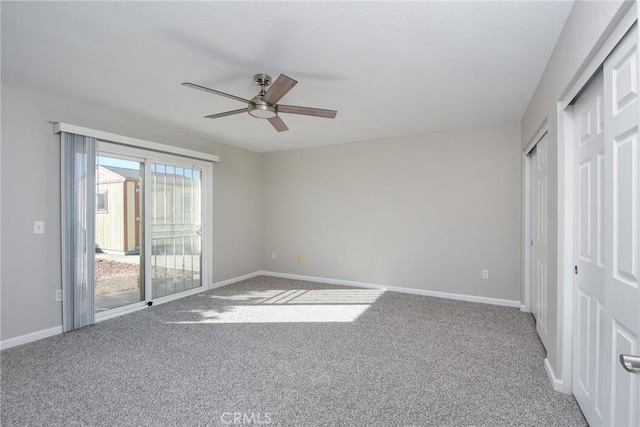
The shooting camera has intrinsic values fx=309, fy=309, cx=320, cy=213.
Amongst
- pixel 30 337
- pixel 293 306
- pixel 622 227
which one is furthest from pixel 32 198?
pixel 622 227

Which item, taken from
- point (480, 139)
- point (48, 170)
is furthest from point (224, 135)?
point (480, 139)

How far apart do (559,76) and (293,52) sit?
185 cm

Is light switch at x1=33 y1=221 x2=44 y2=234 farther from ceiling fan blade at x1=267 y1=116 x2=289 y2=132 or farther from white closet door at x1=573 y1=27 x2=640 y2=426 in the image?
white closet door at x1=573 y1=27 x2=640 y2=426

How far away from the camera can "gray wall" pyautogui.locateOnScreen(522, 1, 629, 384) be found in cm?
144

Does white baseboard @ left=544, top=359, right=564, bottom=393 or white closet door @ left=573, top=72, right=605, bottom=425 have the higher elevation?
white closet door @ left=573, top=72, right=605, bottom=425

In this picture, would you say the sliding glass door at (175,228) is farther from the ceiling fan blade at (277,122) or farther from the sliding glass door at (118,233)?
the ceiling fan blade at (277,122)

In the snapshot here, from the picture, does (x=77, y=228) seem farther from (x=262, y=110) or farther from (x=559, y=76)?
(x=559, y=76)

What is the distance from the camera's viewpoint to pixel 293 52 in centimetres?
227

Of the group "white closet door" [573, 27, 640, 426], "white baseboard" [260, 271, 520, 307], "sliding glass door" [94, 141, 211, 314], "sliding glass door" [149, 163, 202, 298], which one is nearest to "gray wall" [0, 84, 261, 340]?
"sliding glass door" [94, 141, 211, 314]

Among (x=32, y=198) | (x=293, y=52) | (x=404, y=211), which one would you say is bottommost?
(x=404, y=211)

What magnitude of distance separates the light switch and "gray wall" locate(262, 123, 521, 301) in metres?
3.38

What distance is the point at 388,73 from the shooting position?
2.62 metres

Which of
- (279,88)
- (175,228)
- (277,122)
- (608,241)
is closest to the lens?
(608,241)

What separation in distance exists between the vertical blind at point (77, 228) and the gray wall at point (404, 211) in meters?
3.00
